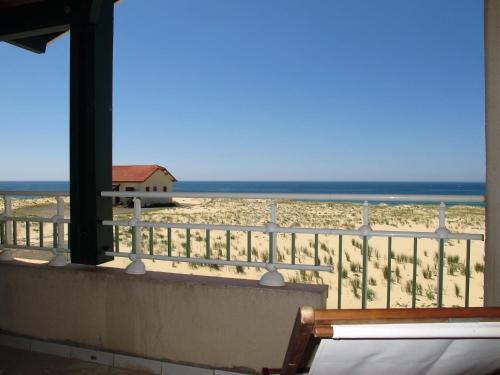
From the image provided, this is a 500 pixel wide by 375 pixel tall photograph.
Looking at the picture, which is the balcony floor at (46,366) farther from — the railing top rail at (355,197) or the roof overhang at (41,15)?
the roof overhang at (41,15)

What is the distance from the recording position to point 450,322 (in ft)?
2.60

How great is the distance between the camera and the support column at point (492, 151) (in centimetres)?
173

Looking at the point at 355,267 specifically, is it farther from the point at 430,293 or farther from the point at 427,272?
the point at 430,293

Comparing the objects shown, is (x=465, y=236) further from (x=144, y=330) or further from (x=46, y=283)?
→ (x=46, y=283)

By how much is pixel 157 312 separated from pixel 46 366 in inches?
37.2

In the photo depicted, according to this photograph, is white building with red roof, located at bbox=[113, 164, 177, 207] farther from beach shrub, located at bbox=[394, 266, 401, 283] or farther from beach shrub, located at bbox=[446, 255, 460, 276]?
beach shrub, located at bbox=[446, 255, 460, 276]

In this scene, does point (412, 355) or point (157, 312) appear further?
point (157, 312)

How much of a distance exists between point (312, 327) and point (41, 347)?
2.78 metres

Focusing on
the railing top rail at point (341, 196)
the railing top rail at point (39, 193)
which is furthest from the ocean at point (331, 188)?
the railing top rail at point (341, 196)

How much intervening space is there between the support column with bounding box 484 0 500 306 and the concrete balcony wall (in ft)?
2.99

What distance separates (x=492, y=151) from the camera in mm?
1761

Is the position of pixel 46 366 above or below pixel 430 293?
above

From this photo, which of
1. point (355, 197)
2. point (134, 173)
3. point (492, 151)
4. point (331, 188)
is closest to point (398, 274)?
point (355, 197)

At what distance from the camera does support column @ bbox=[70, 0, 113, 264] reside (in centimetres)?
249
